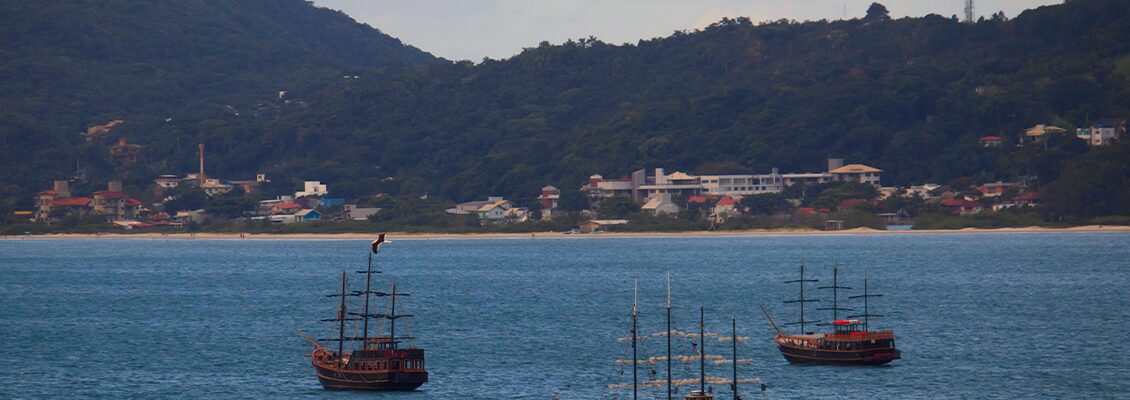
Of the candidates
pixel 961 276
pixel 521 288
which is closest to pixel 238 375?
pixel 521 288

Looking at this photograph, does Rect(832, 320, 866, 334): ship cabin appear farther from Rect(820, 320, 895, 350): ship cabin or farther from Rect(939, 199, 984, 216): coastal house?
Rect(939, 199, 984, 216): coastal house

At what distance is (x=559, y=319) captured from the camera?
90.2m

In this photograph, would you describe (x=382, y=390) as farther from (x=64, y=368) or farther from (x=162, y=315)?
(x=162, y=315)

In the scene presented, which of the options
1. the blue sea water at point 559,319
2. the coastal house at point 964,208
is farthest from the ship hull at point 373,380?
the coastal house at point 964,208

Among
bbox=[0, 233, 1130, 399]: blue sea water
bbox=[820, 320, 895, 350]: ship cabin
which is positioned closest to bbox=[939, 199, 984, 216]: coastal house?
bbox=[0, 233, 1130, 399]: blue sea water

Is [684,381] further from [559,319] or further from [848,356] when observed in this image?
[559,319]

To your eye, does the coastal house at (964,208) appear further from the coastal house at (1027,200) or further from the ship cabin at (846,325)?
the ship cabin at (846,325)

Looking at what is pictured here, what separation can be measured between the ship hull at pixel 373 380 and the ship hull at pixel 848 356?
17120mm

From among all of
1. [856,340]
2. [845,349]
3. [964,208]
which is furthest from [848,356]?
[964,208]

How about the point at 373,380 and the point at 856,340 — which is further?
the point at 856,340

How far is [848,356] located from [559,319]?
26078mm

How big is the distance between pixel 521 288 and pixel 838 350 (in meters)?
51.2

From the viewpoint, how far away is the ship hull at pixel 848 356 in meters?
67.2

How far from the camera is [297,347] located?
77625mm
